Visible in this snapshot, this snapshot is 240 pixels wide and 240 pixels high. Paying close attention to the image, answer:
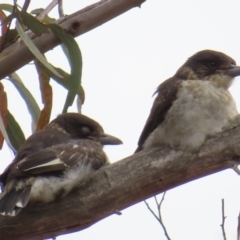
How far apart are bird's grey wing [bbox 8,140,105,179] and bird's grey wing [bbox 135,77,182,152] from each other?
0.95 feet

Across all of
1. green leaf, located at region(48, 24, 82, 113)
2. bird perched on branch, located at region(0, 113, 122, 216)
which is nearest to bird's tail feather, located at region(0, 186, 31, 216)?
bird perched on branch, located at region(0, 113, 122, 216)

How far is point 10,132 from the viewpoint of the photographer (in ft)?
12.8

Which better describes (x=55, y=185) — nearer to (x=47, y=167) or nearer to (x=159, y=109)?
(x=47, y=167)

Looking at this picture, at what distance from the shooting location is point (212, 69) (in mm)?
4180

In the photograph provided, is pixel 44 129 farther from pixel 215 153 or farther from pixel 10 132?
pixel 215 153

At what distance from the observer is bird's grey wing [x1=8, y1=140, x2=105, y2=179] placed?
3.22 metres

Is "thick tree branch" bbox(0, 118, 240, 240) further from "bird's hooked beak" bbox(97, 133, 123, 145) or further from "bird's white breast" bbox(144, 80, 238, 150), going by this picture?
"bird's hooked beak" bbox(97, 133, 123, 145)

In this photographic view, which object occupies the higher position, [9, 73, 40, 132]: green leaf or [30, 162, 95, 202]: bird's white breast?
[9, 73, 40, 132]: green leaf

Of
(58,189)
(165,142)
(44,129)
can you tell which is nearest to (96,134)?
(44,129)

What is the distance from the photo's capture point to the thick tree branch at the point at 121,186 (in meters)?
3.15

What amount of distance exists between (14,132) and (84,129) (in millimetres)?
418

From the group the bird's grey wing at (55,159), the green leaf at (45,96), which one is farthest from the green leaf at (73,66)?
the green leaf at (45,96)

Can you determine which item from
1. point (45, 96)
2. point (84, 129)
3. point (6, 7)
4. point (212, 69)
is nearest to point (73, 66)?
point (45, 96)

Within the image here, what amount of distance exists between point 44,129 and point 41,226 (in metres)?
0.93
